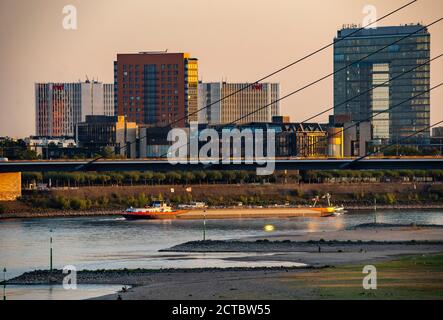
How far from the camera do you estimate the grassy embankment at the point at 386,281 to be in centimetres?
5088

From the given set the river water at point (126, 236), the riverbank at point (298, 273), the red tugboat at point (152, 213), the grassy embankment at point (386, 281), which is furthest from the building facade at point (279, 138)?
the grassy embankment at point (386, 281)

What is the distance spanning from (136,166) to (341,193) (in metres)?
54.8

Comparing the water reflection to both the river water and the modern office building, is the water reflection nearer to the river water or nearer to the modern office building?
the river water

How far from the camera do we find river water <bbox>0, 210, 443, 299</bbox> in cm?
6925

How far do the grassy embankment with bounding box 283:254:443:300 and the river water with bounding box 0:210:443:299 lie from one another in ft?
24.1

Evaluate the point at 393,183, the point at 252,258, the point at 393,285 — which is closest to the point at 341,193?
the point at 393,183

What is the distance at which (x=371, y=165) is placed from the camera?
300ft

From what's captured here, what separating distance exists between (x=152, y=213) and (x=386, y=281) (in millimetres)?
67555

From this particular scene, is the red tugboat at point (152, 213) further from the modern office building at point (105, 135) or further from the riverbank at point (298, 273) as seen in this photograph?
the modern office building at point (105, 135)

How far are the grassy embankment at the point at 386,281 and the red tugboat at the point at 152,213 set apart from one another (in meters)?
55.9

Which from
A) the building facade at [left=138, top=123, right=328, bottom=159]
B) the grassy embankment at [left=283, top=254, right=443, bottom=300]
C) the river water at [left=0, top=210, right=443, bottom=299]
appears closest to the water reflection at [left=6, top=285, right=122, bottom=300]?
the river water at [left=0, top=210, right=443, bottom=299]

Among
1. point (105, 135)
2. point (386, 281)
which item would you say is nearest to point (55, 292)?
point (386, 281)

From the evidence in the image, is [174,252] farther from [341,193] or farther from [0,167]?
[341,193]

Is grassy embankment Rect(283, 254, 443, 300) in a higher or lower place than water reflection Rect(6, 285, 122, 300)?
higher
